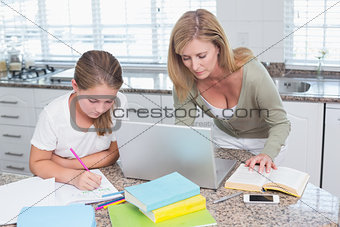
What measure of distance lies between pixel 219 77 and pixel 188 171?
63 centimetres

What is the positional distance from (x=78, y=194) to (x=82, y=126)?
0.39 meters

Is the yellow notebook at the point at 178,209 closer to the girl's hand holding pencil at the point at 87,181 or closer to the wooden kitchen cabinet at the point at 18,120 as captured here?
the girl's hand holding pencil at the point at 87,181

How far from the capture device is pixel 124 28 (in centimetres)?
349

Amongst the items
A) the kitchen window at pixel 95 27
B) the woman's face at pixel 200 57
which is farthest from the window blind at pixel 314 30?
the woman's face at pixel 200 57

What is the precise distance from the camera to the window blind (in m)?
3.02

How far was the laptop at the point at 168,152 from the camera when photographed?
1.41 metres

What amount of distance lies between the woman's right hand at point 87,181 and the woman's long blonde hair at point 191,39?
579 millimetres

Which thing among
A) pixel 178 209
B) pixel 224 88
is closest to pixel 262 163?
pixel 178 209

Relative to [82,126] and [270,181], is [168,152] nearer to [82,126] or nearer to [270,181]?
[270,181]

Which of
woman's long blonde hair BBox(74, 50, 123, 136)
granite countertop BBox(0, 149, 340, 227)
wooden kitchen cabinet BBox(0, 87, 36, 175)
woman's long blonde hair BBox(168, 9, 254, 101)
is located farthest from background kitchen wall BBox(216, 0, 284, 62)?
granite countertop BBox(0, 149, 340, 227)

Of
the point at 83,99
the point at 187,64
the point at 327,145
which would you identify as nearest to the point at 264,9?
the point at 327,145

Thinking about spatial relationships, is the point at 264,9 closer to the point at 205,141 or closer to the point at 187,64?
the point at 187,64

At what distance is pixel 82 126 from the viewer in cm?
179

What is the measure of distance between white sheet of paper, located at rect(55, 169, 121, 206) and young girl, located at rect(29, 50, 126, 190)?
0.10ft
